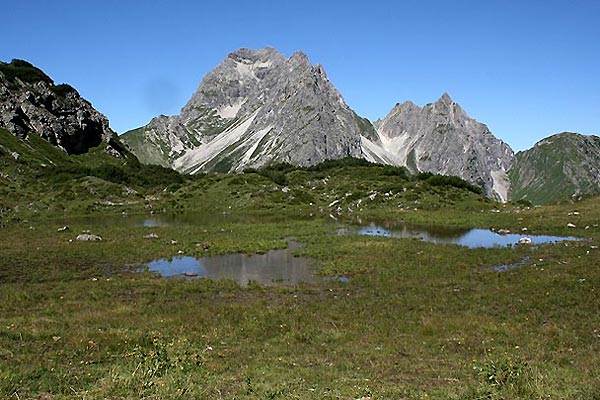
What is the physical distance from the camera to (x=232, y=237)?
184ft

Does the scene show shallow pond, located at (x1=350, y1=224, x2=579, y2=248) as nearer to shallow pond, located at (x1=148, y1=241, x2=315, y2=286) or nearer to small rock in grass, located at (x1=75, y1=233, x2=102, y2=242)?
shallow pond, located at (x1=148, y1=241, x2=315, y2=286)

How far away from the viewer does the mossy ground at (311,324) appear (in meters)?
13.9

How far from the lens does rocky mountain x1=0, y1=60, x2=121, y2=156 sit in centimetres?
14812

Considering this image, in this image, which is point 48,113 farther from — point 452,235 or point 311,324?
point 311,324

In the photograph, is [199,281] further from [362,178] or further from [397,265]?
[362,178]

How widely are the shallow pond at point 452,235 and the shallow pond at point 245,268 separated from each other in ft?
63.6

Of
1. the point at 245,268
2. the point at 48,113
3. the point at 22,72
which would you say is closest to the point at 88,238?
the point at 245,268

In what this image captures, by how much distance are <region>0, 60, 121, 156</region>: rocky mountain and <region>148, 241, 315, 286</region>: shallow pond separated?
126850mm

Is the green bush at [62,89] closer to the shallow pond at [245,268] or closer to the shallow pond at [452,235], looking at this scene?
the shallow pond at [452,235]

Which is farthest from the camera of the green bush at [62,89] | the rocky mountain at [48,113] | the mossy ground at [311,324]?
the green bush at [62,89]

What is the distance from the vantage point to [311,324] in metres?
22.3

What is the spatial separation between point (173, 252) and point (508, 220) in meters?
51.4

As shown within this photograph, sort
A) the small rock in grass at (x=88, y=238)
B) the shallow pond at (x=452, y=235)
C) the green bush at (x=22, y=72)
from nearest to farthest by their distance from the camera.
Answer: the shallow pond at (x=452, y=235) < the small rock in grass at (x=88, y=238) < the green bush at (x=22, y=72)

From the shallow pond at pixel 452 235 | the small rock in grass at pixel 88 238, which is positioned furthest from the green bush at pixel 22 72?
the shallow pond at pixel 452 235
